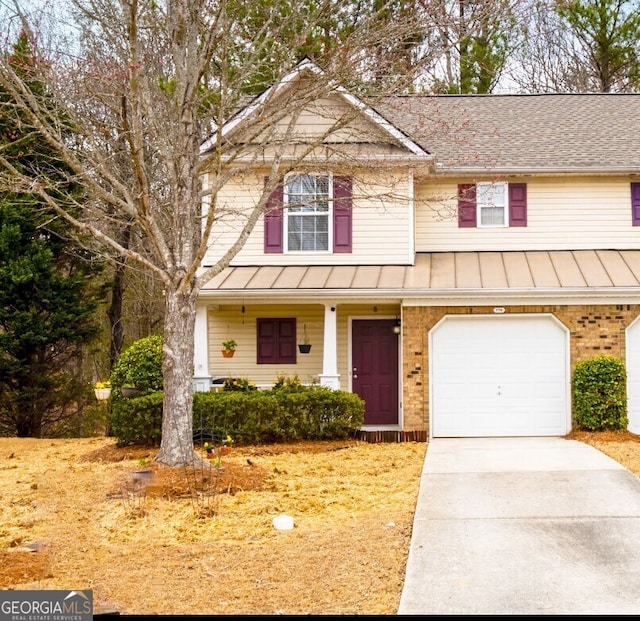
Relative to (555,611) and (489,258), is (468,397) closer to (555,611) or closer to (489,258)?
(489,258)

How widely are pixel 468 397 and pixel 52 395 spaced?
9.57 metres

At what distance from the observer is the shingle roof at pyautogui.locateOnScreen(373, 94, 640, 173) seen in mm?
16625

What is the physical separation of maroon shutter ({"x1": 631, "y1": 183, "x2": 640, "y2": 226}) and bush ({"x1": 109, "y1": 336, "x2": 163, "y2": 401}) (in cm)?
1005

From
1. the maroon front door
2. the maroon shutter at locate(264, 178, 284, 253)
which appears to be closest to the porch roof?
the maroon shutter at locate(264, 178, 284, 253)

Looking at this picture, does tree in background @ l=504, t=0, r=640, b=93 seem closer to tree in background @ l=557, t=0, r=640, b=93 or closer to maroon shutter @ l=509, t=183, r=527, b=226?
tree in background @ l=557, t=0, r=640, b=93

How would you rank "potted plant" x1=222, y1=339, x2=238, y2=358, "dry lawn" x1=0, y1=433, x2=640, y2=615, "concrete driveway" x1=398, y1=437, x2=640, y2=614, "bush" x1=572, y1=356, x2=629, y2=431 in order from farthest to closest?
"potted plant" x1=222, y1=339, x2=238, y2=358
"bush" x1=572, y1=356, x2=629, y2=431
"dry lawn" x1=0, y1=433, x2=640, y2=615
"concrete driveway" x1=398, y1=437, x2=640, y2=614

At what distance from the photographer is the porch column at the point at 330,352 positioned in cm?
1499

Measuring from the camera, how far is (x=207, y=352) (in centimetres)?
1555

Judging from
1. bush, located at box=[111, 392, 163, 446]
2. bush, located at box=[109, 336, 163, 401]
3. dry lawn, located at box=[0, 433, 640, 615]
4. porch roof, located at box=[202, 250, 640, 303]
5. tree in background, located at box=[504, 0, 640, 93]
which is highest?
tree in background, located at box=[504, 0, 640, 93]

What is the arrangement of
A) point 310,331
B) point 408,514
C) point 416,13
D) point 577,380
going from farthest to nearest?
point 310,331 < point 577,380 < point 416,13 < point 408,514

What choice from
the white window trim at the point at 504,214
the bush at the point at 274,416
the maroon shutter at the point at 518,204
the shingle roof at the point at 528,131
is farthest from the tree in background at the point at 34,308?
the maroon shutter at the point at 518,204

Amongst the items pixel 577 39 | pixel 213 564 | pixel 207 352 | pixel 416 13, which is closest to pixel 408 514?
pixel 213 564

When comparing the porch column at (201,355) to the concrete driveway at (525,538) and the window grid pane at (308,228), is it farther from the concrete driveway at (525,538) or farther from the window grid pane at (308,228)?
the concrete driveway at (525,538)

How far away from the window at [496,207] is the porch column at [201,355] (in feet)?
18.9
